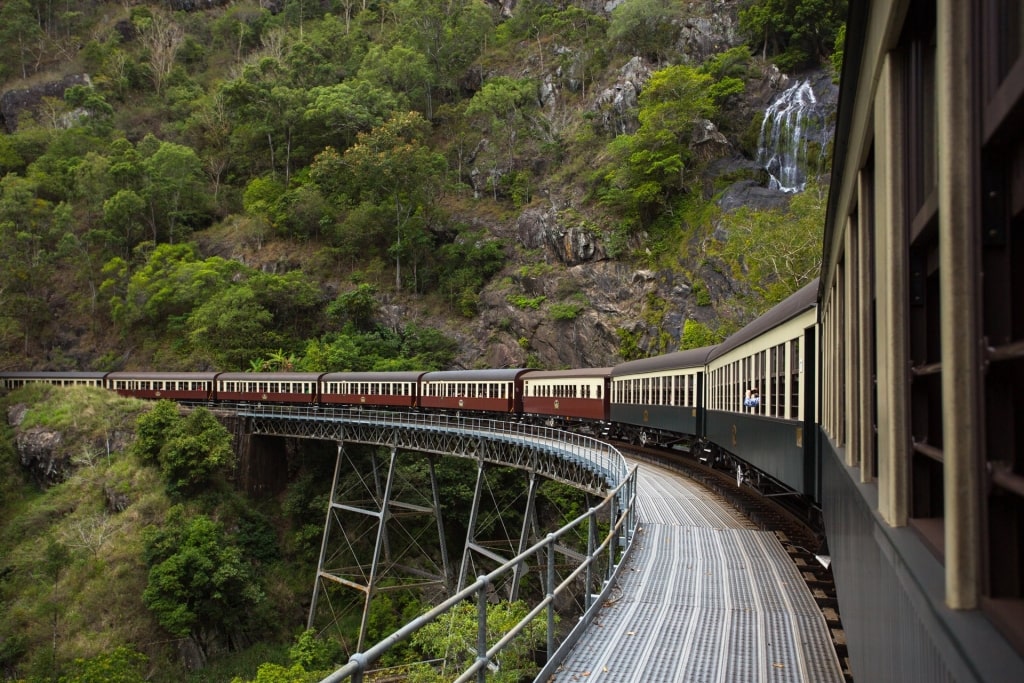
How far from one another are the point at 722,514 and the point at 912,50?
33.9ft

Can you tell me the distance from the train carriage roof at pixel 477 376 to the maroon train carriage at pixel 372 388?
3.38 feet

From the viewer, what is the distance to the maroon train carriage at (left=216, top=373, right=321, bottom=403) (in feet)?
111

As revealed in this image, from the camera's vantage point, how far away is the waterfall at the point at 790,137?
3519 centimetres

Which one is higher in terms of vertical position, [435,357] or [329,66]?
[329,66]

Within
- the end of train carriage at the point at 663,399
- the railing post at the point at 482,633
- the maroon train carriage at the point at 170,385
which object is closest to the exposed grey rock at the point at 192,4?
the maroon train carriage at the point at 170,385

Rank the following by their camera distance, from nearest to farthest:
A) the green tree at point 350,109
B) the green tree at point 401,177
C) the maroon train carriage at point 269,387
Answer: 1. the maroon train carriage at point 269,387
2. the green tree at point 401,177
3. the green tree at point 350,109

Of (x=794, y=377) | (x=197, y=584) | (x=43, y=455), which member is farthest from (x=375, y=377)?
(x=794, y=377)

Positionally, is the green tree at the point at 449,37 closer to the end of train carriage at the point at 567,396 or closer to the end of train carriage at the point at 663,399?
the end of train carriage at the point at 567,396

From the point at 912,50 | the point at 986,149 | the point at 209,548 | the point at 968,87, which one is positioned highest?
the point at 912,50

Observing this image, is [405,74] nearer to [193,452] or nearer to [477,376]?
[477,376]

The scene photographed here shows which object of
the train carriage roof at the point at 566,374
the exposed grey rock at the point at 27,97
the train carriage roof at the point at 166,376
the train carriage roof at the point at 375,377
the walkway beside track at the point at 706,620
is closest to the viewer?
the walkway beside track at the point at 706,620

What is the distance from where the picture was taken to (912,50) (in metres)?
→ 2.09

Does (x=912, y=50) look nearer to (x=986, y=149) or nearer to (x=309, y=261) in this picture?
(x=986, y=149)

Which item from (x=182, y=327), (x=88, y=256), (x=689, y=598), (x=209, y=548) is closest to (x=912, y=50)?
(x=689, y=598)
